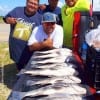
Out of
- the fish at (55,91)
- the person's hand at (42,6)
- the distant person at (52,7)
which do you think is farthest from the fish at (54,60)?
the person's hand at (42,6)

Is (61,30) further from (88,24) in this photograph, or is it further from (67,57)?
(67,57)

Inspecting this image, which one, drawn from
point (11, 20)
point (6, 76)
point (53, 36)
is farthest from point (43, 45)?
point (6, 76)

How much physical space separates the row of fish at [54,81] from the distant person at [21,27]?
271 cm

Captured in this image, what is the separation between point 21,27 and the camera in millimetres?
6141

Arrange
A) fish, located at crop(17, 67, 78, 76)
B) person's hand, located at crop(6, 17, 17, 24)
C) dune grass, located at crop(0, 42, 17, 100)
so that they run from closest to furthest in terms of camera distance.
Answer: fish, located at crop(17, 67, 78, 76) → person's hand, located at crop(6, 17, 17, 24) → dune grass, located at crop(0, 42, 17, 100)

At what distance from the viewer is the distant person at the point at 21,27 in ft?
19.9

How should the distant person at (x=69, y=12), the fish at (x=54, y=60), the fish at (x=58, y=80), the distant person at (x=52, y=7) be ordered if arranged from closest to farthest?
the fish at (x=58, y=80)
the fish at (x=54, y=60)
the distant person at (x=69, y=12)
the distant person at (x=52, y=7)

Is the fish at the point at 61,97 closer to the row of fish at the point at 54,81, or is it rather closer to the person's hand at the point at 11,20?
the row of fish at the point at 54,81

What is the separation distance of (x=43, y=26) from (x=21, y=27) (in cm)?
121

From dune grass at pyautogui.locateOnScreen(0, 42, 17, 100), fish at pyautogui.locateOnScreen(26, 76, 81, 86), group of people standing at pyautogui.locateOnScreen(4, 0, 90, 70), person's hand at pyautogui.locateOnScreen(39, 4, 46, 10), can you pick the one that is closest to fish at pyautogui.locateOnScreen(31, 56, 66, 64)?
fish at pyautogui.locateOnScreen(26, 76, 81, 86)

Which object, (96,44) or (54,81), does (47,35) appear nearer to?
(96,44)

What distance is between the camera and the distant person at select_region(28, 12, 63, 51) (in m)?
4.67

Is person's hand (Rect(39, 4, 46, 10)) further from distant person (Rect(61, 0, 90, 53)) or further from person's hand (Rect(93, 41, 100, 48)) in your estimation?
person's hand (Rect(93, 41, 100, 48))

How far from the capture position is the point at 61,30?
5016 mm
